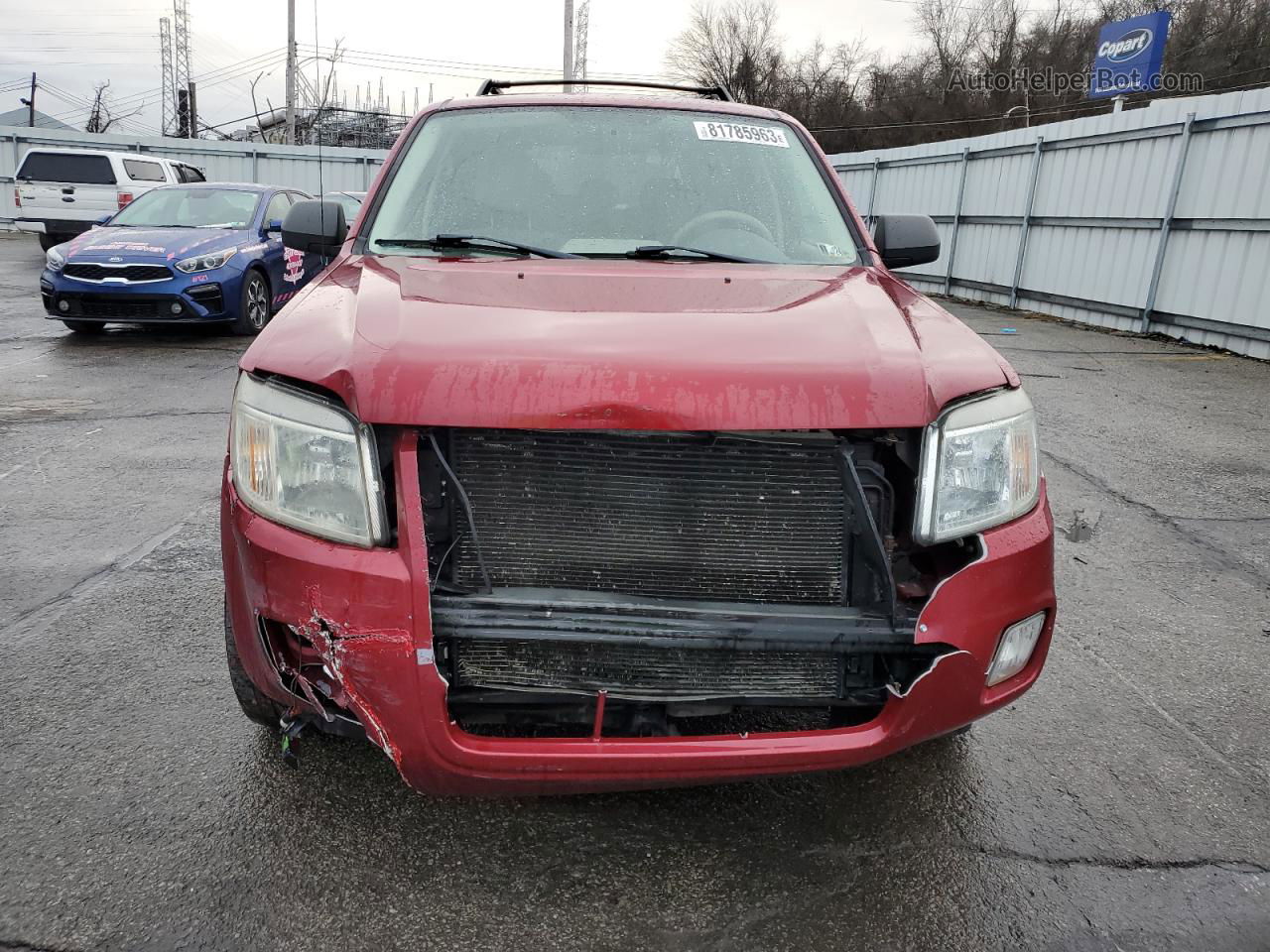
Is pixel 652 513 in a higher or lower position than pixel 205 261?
higher

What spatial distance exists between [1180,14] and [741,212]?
37.3 meters

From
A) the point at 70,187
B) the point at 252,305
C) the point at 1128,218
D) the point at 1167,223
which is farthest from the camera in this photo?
the point at 70,187

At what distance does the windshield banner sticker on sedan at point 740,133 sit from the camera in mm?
3131

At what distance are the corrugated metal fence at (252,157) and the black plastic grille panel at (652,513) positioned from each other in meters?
24.5

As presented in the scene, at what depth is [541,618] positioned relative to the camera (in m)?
1.72

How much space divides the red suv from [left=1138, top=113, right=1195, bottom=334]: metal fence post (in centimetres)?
1019

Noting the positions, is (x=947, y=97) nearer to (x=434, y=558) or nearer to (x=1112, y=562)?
(x=1112, y=562)

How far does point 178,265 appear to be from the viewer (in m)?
8.50

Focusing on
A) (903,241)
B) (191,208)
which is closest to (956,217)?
(191,208)

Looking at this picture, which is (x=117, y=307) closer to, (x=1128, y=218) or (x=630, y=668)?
(x=630, y=668)

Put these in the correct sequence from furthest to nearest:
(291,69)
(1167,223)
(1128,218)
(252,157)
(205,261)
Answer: (291,69), (252,157), (1128,218), (1167,223), (205,261)

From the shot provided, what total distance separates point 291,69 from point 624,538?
34367 mm

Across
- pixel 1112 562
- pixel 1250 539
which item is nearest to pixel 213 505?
pixel 1112 562

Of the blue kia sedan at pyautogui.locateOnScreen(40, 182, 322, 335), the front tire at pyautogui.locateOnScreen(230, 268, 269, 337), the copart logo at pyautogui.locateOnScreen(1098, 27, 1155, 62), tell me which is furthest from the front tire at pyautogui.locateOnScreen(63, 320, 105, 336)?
the copart logo at pyautogui.locateOnScreen(1098, 27, 1155, 62)
